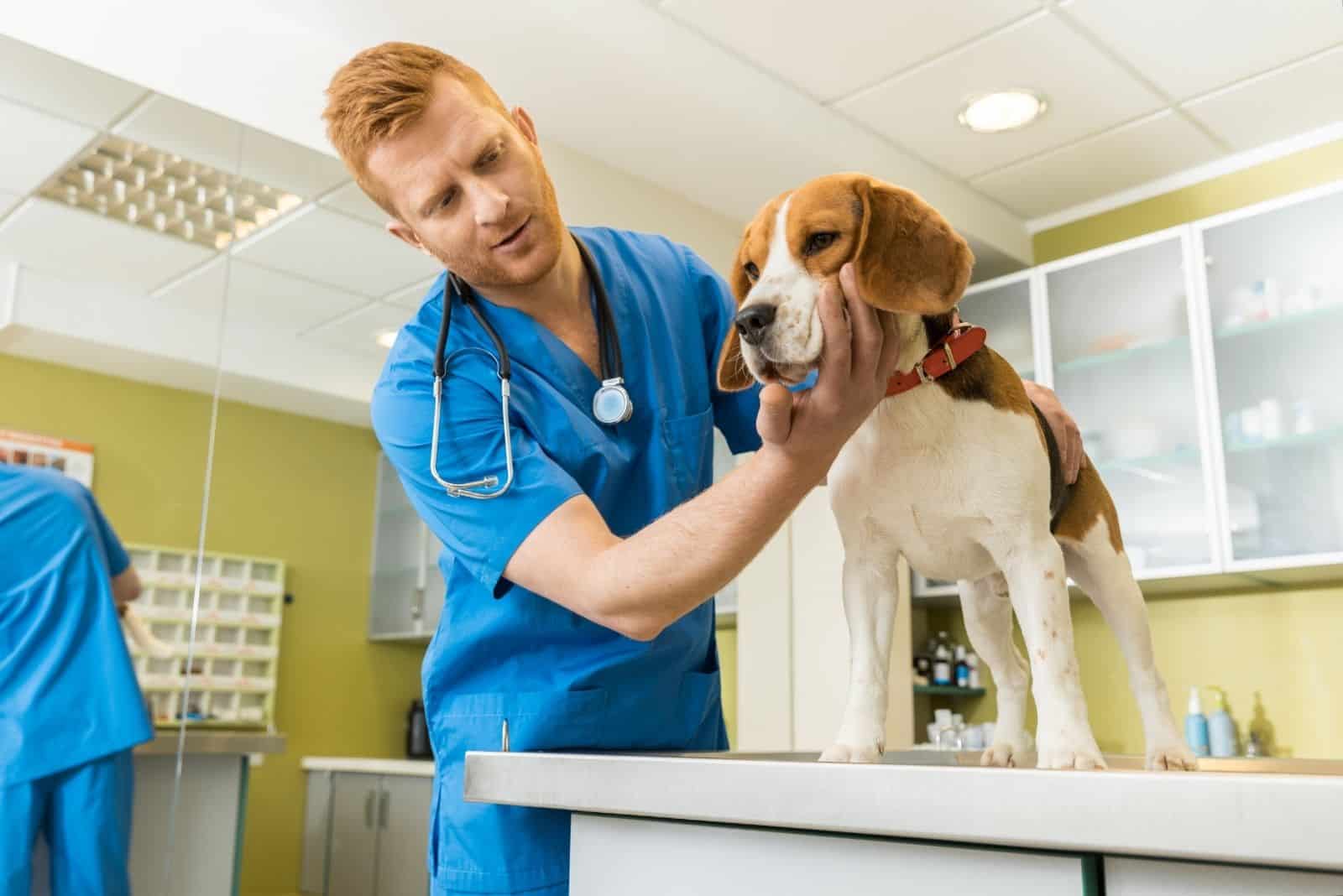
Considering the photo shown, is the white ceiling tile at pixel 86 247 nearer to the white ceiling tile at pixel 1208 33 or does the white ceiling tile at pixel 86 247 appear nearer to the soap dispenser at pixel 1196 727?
the white ceiling tile at pixel 1208 33

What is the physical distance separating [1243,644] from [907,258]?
122 inches

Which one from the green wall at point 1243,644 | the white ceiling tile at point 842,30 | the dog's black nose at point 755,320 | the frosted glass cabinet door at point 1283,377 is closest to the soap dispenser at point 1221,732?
the green wall at point 1243,644

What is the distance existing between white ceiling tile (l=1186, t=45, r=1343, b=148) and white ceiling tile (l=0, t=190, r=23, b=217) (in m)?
2.98

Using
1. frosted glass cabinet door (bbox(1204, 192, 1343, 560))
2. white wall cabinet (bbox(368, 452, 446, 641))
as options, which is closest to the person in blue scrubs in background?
white wall cabinet (bbox(368, 452, 446, 641))

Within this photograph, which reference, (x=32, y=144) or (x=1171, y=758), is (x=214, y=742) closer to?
(x=32, y=144)

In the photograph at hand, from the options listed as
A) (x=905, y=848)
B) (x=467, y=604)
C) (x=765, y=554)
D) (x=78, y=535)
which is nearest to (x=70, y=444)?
(x=78, y=535)

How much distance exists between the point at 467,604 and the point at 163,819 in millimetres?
1130

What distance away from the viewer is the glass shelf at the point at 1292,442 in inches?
123

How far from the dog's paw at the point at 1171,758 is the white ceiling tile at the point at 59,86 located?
2.38 meters

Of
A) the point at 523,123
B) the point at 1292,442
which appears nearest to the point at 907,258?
the point at 523,123

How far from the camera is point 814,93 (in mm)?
3209

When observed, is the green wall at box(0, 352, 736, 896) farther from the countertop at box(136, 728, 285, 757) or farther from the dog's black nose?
the dog's black nose

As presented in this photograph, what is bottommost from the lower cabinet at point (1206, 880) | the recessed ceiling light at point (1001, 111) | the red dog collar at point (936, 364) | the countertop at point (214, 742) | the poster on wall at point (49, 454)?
the lower cabinet at point (1206, 880)

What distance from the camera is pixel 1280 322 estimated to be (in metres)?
3.24
